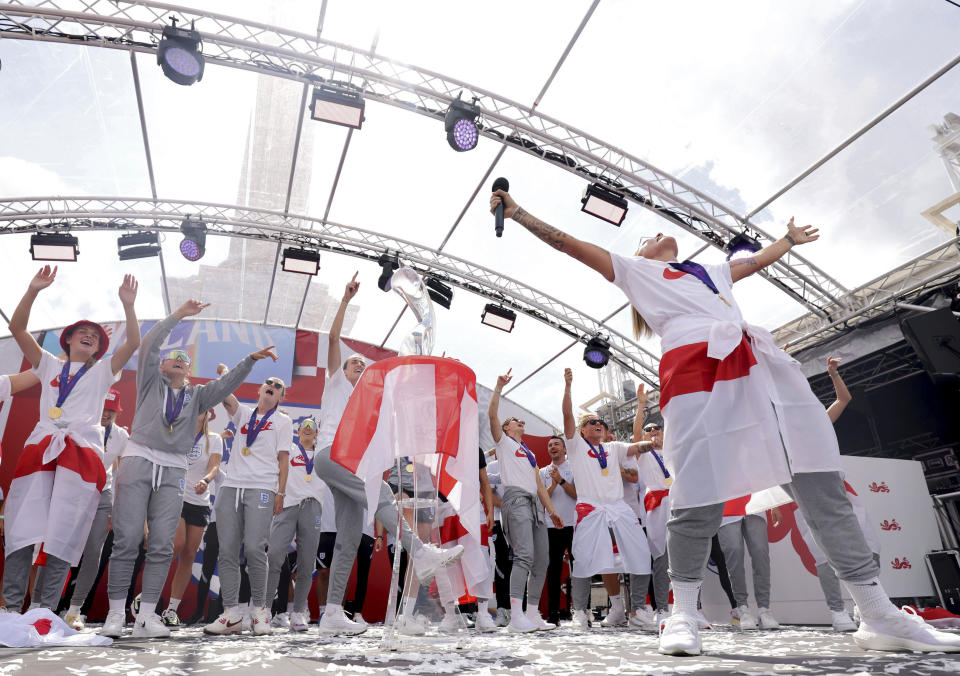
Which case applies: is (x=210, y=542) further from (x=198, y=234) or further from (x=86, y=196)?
(x=86, y=196)

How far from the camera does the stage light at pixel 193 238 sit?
8625 millimetres

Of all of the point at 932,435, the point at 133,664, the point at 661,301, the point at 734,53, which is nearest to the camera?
the point at 133,664

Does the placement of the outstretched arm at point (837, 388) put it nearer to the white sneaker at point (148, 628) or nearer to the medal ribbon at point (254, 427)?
the medal ribbon at point (254, 427)

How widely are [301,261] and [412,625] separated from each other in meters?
7.45

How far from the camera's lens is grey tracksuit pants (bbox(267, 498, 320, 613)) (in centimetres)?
466

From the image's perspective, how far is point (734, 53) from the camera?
6.29 meters

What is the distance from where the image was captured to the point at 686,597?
7.35 feet

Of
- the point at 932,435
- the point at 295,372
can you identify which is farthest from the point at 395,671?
the point at 932,435

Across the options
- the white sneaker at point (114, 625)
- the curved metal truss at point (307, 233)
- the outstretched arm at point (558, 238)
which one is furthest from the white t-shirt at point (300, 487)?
the curved metal truss at point (307, 233)

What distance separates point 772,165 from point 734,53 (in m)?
1.61

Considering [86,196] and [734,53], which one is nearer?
[734,53]

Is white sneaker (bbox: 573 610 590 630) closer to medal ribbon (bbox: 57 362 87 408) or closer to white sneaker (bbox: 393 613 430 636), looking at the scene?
white sneaker (bbox: 393 613 430 636)

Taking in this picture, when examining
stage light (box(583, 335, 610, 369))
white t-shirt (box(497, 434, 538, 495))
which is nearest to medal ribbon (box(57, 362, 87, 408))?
white t-shirt (box(497, 434, 538, 495))

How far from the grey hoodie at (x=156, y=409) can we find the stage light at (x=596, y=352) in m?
7.70
